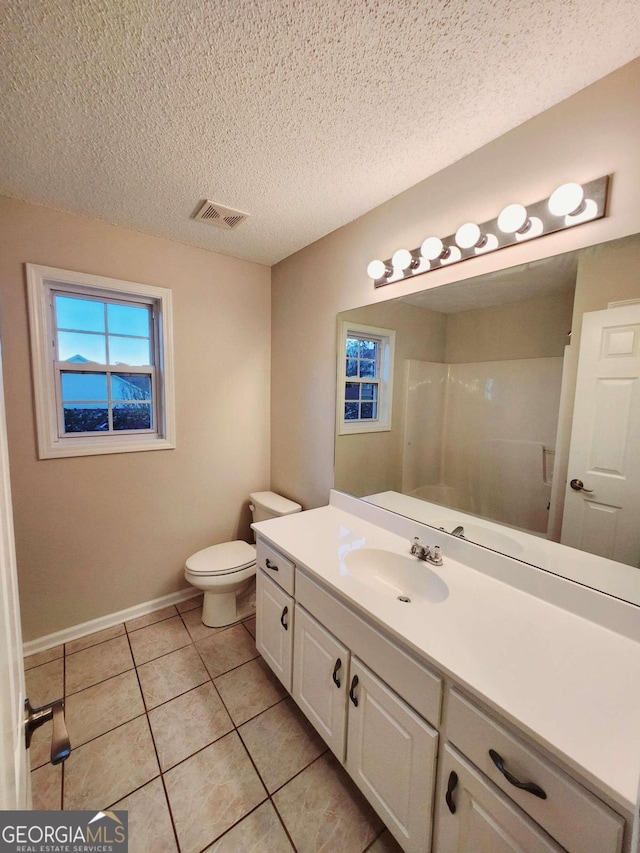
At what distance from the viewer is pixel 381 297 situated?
164 cm

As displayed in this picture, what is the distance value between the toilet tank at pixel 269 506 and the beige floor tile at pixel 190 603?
64cm

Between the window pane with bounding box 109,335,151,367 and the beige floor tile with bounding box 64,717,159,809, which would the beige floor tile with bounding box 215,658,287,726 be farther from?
the window pane with bounding box 109,335,151,367

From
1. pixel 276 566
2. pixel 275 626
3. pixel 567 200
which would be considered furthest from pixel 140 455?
pixel 567 200

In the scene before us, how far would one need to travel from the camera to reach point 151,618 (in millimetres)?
2098

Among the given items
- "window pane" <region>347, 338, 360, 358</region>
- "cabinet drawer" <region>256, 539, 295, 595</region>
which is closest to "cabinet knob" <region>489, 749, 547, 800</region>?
"cabinet drawer" <region>256, 539, 295, 595</region>

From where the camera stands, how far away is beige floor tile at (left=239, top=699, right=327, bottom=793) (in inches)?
49.7

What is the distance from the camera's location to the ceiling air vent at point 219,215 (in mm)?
1635

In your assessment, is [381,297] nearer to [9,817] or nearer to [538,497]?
[538,497]

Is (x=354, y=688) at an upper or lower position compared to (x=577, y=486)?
lower

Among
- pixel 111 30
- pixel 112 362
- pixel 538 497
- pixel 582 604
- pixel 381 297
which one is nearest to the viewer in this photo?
pixel 111 30

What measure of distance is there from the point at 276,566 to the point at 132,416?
136 cm

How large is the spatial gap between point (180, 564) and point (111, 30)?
244cm

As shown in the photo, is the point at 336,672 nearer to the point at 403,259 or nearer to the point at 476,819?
the point at 476,819

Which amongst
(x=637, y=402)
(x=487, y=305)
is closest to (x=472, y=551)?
(x=637, y=402)
